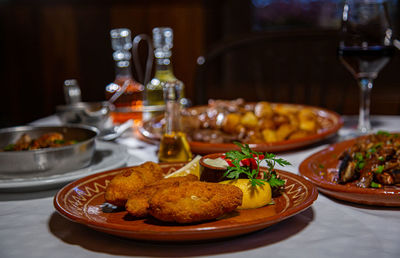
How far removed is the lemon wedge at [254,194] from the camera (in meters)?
0.85

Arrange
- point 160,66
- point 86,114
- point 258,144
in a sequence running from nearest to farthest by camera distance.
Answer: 1. point 258,144
2. point 86,114
3. point 160,66

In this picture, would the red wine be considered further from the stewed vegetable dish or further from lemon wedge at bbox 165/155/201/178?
the stewed vegetable dish

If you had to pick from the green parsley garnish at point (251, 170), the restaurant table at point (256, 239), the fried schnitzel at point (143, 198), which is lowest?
the restaurant table at point (256, 239)

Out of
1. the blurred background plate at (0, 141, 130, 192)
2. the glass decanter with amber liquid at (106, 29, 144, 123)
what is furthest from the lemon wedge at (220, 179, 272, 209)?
the glass decanter with amber liquid at (106, 29, 144, 123)

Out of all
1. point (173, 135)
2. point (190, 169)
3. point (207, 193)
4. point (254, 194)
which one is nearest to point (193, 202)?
point (207, 193)

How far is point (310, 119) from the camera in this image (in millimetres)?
1766

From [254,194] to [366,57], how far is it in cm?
100

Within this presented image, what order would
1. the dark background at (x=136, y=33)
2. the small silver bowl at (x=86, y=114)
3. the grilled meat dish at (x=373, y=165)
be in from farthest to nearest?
the dark background at (x=136, y=33) < the small silver bowl at (x=86, y=114) < the grilled meat dish at (x=373, y=165)

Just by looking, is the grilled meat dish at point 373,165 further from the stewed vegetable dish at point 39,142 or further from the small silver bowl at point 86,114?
the small silver bowl at point 86,114

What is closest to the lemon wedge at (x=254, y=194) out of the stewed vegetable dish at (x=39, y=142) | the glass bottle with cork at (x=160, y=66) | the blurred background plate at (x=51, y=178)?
the blurred background plate at (x=51, y=178)

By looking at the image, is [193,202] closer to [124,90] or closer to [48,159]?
[48,159]

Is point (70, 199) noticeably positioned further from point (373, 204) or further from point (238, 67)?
point (238, 67)

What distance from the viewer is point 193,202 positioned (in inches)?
30.1

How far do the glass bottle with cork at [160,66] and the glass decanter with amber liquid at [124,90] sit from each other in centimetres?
6
